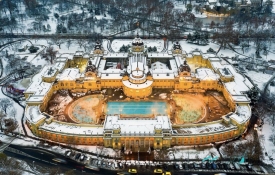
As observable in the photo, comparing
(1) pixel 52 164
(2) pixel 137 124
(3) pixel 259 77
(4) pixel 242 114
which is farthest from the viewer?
(3) pixel 259 77

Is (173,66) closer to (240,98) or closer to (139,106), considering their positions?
(139,106)

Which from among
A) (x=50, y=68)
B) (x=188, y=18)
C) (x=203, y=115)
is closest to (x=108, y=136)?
(x=203, y=115)

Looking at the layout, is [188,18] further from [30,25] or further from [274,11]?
[30,25]

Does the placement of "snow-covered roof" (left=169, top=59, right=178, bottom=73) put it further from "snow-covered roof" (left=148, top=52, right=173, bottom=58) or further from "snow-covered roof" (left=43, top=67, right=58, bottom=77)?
"snow-covered roof" (left=43, top=67, right=58, bottom=77)

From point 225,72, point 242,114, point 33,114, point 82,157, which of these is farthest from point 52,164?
point 225,72

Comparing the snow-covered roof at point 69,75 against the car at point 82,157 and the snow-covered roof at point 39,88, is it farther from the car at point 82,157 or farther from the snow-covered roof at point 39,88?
the car at point 82,157

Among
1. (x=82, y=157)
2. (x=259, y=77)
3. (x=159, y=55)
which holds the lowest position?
(x=82, y=157)

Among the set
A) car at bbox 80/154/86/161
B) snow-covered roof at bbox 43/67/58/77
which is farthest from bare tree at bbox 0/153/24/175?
snow-covered roof at bbox 43/67/58/77
